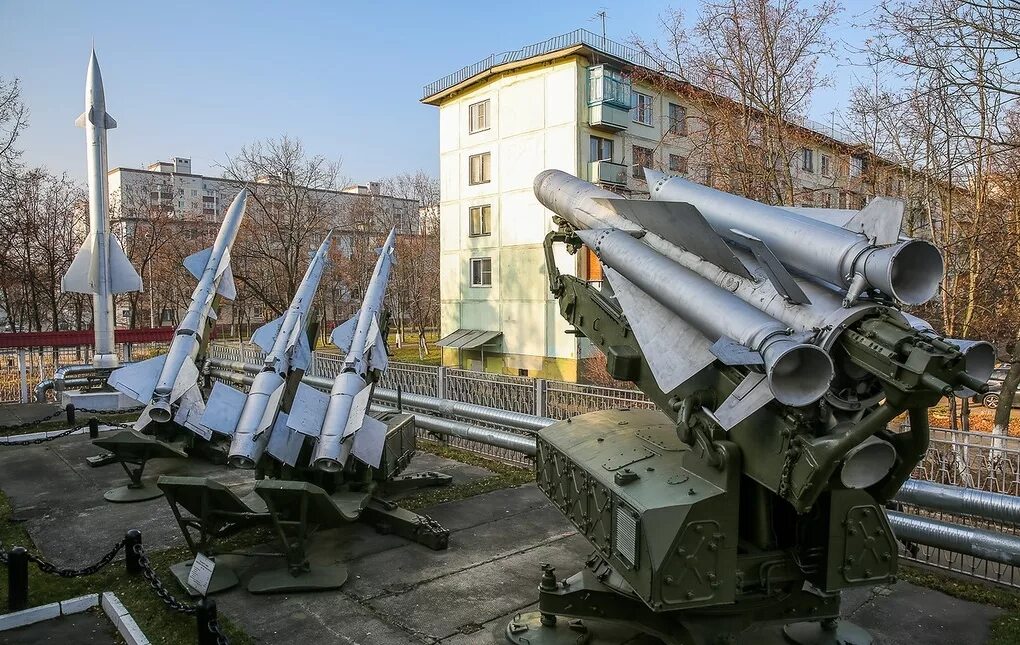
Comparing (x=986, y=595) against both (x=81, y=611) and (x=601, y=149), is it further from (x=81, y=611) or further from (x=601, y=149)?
(x=601, y=149)

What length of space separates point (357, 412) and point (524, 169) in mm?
15487

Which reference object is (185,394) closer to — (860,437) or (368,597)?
(368,597)

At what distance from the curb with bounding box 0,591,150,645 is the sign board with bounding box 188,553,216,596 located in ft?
1.55

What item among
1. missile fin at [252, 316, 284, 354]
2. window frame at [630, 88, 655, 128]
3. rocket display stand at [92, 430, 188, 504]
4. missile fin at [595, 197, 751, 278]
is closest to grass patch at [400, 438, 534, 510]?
missile fin at [252, 316, 284, 354]

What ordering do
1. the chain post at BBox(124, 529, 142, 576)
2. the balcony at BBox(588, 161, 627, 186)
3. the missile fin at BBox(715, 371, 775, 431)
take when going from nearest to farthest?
the missile fin at BBox(715, 371, 775, 431) → the chain post at BBox(124, 529, 142, 576) → the balcony at BBox(588, 161, 627, 186)

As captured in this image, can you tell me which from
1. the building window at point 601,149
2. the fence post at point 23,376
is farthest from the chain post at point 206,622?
the building window at point 601,149

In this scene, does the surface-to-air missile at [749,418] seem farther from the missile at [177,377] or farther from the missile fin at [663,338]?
the missile at [177,377]

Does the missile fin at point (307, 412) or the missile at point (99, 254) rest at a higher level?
the missile at point (99, 254)

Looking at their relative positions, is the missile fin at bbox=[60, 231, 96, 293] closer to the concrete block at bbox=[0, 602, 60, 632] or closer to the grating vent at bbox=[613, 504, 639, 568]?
the concrete block at bbox=[0, 602, 60, 632]

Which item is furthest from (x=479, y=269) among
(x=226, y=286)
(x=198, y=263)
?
(x=198, y=263)

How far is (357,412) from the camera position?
275 inches

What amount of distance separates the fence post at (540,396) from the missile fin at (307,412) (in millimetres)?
3708

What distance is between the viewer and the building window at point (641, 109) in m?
21.1

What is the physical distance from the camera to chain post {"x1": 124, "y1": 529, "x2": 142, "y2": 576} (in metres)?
6.04
